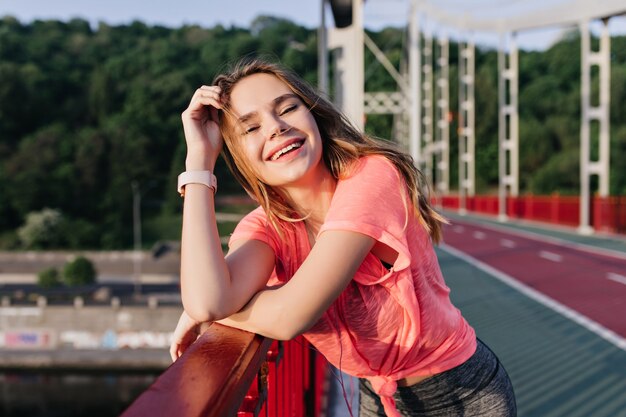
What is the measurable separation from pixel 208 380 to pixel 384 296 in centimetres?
40

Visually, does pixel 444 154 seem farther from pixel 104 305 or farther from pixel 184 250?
pixel 184 250

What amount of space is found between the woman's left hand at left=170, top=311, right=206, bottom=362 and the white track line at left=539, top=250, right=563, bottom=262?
7218 mm

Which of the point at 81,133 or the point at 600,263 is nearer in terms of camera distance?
the point at 600,263

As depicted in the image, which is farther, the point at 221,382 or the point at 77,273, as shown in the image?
the point at 77,273

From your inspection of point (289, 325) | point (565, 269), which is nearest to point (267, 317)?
point (289, 325)

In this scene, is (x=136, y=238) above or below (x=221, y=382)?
below

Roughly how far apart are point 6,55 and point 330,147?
239 feet

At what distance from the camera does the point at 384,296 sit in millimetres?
1137

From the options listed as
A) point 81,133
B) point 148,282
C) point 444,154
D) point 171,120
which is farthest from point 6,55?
point 444,154

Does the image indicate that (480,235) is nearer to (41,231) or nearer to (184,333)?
(184,333)

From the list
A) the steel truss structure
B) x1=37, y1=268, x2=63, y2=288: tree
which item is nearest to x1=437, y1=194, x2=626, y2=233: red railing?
the steel truss structure

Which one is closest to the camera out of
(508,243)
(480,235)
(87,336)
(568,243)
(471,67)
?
(568,243)

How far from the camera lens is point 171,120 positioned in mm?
→ 61031

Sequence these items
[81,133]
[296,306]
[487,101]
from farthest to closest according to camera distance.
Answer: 1. [81,133]
2. [487,101]
3. [296,306]
